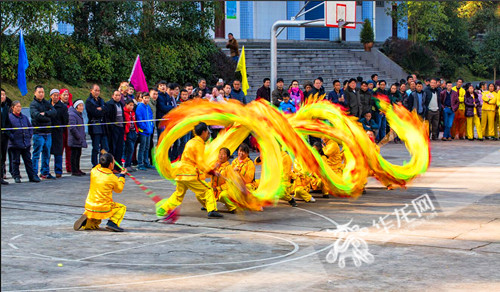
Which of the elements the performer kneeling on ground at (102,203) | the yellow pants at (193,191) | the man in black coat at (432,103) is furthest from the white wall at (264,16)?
the performer kneeling on ground at (102,203)

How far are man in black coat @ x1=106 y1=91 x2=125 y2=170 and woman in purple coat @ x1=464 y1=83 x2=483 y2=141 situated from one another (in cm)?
1199

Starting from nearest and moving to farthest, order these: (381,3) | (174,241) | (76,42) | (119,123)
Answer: (174,241), (119,123), (76,42), (381,3)

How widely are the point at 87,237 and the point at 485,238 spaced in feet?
16.2

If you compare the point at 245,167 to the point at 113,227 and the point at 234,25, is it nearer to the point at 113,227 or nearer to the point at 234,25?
the point at 113,227

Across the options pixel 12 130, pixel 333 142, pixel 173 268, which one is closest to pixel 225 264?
pixel 173 268

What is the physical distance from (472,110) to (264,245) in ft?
52.1

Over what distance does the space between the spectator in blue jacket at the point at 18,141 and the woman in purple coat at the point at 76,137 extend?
3.02 ft

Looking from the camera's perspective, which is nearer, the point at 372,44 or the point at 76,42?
the point at 76,42

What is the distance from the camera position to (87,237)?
9219mm

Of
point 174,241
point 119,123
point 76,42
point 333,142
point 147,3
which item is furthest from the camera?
point 147,3

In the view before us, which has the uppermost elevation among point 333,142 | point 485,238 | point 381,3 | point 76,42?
point 381,3

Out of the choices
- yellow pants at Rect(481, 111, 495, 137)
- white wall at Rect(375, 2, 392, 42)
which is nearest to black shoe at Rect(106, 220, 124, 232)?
yellow pants at Rect(481, 111, 495, 137)

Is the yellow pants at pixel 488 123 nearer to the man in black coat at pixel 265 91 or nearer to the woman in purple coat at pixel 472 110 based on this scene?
the woman in purple coat at pixel 472 110

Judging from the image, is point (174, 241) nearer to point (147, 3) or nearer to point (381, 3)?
point (147, 3)
